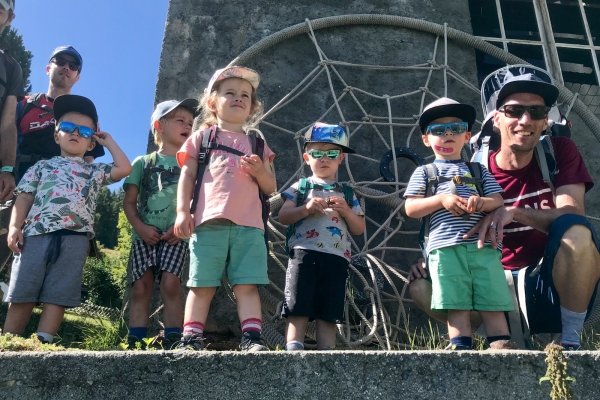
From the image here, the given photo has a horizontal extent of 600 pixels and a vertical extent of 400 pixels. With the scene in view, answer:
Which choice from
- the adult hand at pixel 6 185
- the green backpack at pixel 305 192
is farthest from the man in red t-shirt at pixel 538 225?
the adult hand at pixel 6 185

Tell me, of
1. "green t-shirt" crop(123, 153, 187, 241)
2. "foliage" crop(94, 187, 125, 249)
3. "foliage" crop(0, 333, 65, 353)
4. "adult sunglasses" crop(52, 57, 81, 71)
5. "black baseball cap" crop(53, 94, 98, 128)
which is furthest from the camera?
"foliage" crop(94, 187, 125, 249)

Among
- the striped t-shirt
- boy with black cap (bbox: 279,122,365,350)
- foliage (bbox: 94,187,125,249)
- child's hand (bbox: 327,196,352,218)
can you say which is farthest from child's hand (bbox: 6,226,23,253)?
foliage (bbox: 94,187,125,249)

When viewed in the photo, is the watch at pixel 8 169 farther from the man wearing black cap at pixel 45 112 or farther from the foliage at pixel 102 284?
the foliage at pixel 102 284

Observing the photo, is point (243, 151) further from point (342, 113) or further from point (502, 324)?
point (342, 113)

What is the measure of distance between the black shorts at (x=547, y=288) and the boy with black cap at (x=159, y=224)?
1622 millimetres

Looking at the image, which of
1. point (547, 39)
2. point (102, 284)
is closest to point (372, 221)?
point (547, 39)

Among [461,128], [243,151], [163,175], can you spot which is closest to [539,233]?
[461,128]

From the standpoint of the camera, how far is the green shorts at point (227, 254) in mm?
2428

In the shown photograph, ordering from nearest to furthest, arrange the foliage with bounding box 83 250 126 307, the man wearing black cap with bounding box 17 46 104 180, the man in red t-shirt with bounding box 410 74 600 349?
the man in red t-shirt with bounding box 410 74 600 349 → the man wearing black cap with bounding box 17 46 104 180 → the foliage with bounding box 83 250 126 307

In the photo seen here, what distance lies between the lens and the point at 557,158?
283cm

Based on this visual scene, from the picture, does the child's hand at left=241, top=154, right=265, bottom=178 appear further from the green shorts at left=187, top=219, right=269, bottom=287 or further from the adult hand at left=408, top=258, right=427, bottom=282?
the adult hand at left=408, top=258, right=427, bottom=282

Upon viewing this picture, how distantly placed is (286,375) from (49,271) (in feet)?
5.09

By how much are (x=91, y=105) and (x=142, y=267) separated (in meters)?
0.95

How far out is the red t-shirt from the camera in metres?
2.78
